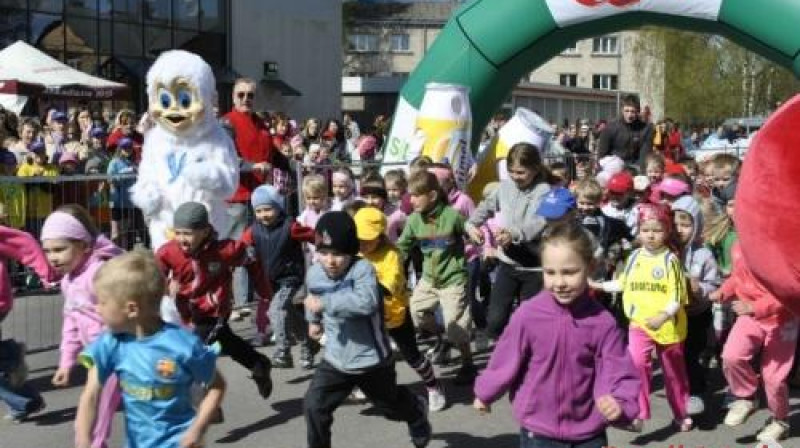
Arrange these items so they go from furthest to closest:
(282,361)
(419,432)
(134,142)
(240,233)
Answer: (134,142) → (240,233) → (282,361) → (419,432)

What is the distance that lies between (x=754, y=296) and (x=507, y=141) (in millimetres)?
6054

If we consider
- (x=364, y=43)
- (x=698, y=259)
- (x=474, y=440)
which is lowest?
(x=474, y=440)

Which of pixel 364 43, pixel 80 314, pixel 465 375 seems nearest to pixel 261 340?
pixel 465 375

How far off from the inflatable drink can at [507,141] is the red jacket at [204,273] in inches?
219

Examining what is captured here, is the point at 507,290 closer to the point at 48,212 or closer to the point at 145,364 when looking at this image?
the point at 145,364

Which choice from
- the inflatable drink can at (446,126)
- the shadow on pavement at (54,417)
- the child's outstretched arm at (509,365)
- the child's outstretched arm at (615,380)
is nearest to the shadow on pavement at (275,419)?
the shadow on pavement at (54,417)

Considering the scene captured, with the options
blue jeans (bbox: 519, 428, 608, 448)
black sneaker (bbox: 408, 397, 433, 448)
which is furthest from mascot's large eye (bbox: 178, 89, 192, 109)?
blue jeans (bbox: 519, 428, 608, 448)

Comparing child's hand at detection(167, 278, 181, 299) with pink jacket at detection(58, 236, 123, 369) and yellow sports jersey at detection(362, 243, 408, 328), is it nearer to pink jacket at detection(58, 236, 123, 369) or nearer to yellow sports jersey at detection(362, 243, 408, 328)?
pink jacket at detection(58, 236, 123, 369)

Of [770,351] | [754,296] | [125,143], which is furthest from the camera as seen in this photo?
[125,143]

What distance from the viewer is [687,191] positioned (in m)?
7.77

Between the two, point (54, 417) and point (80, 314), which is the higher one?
point (80, 314)

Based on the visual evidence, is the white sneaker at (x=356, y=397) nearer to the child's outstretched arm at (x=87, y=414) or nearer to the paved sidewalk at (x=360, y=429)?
the paved sidewalk at (x=360, y=429)

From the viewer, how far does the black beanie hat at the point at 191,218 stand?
245 inches

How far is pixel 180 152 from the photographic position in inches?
299
